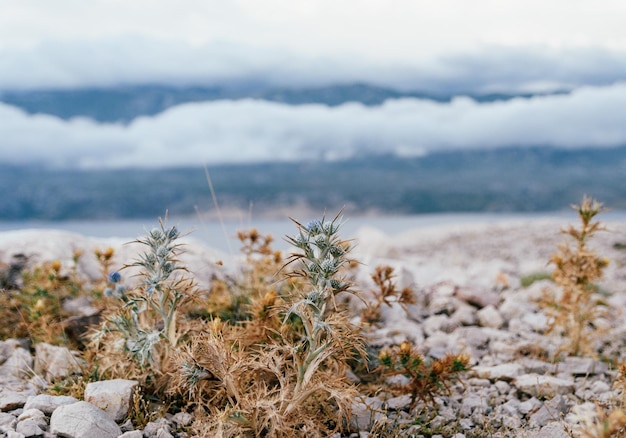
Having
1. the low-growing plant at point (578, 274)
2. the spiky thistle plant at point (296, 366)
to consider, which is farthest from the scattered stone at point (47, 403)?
the low-growing plant at point (578, 274)

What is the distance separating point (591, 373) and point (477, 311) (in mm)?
2223

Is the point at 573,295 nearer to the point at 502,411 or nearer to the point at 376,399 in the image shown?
the point at 502,411

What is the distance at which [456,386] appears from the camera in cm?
587

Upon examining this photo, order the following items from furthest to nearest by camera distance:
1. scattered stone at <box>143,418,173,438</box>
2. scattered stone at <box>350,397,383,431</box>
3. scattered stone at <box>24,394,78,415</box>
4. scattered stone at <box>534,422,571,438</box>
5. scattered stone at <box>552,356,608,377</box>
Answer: scattered stone at <box>552,356,608,377</box>, scattered stone at <box>350,397,383,431</box>, scattered stone at <box>24,394,78,415</box>, scattered stone at <box>143,418,173,438</box>, scattered stone at <box>534,422,571,438</box>

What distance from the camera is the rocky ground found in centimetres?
448

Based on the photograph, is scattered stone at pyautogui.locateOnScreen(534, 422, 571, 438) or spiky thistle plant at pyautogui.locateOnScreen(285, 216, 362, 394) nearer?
spiky thistle plant at pyautogui.locateOnScreen(285, 216, 362, 394)

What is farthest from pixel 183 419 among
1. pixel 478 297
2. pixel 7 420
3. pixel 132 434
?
pixel 478 297

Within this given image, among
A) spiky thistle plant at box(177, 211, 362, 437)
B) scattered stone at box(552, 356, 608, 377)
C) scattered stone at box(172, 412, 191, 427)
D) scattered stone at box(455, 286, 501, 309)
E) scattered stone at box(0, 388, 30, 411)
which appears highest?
spiky thistle plant at box(177, 211, 362, 437)

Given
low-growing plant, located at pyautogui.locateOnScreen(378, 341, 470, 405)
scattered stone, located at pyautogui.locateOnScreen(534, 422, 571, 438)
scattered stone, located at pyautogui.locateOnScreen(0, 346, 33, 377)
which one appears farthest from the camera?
scattered stone, located at pyautogui.locateOnScreen(0, 346, 33, 377)

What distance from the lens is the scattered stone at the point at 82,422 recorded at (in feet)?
13.6

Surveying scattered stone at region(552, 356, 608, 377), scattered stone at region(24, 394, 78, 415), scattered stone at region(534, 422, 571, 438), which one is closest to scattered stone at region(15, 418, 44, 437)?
scattered stone at region(24, 394, 78, 415)

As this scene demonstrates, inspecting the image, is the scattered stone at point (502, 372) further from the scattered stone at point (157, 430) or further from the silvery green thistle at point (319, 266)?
the scattered stone at point (157, 430)

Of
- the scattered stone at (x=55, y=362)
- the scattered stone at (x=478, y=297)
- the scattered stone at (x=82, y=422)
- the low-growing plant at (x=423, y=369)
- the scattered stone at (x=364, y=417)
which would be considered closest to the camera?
the scattered stone at (x=82, y=422)

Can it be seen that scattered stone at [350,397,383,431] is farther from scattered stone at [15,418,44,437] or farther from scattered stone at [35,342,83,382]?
scattered stone at [35,342,83,382]
